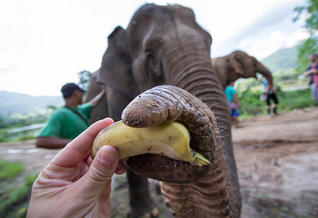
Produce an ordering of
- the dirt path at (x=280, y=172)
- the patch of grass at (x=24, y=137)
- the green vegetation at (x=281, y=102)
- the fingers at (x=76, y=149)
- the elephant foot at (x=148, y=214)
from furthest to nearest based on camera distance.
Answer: the patch of grass at (x=24, y=137) → the green vegetation at (x=281, y=102) → the elephant foot at (x=148, y=214) → the dirt path at (x=280, y=172) → the fingers at (x=76, y=149)

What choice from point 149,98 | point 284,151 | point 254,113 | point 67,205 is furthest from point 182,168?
point 254,113

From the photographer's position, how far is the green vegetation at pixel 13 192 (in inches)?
123

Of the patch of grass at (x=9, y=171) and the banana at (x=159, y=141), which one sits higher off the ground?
the banana at (x=159, y=141)

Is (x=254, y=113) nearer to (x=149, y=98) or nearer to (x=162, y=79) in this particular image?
(x=162, y=79)

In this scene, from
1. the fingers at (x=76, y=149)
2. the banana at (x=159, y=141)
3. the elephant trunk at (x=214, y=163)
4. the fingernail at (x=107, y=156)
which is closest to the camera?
the banana at (x=159, y=141)

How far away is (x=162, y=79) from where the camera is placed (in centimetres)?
230

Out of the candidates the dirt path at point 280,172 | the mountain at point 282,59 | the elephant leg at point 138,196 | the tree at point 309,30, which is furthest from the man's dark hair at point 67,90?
the mountain at point 282,59

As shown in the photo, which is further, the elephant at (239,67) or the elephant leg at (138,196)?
the elephant leg at (138,196)

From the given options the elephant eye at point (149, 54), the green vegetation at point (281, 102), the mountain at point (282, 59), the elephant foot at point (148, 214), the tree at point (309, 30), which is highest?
the mountain at point (282, 59)

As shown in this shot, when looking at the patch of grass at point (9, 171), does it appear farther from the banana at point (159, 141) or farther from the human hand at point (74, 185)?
the banana at point (159, 141)

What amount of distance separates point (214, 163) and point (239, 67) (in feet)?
6.14

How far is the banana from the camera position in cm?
66

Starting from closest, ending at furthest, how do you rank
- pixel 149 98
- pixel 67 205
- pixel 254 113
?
pixel 149 98 < pixel 67 205 < pixel 254 113

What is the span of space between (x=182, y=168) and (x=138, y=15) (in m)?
2.39
